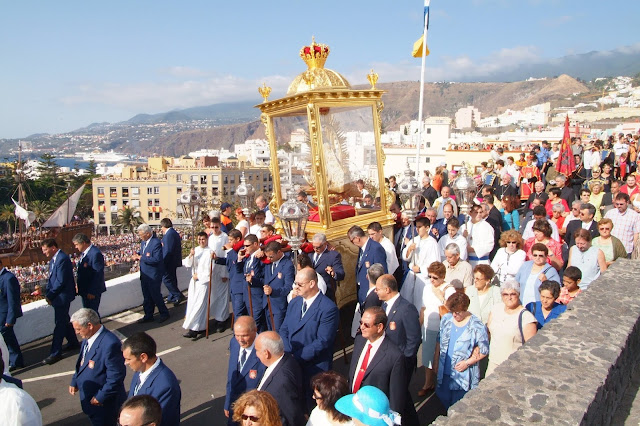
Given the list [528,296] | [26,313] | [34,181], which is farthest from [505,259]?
[34,181]

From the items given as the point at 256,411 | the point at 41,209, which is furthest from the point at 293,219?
the point at 41,209

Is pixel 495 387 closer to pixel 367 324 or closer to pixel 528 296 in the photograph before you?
pixel 367 324

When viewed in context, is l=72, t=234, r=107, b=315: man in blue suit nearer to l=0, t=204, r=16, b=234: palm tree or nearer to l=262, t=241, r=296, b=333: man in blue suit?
l=262, t=241, r=296, b=333: man in blue suit

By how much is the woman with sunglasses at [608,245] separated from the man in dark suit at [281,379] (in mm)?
4731

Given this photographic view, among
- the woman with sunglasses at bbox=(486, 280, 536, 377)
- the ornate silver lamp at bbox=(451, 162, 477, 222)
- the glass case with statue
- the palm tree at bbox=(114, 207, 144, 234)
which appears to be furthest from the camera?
the palm tree at bbox=(114, 207, 144, 234)

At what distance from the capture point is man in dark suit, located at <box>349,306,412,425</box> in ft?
13.3

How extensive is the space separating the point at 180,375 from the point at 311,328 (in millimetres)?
2494

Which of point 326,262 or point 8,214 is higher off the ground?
point 326,262

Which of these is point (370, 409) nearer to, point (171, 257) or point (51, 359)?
point (51, 359)

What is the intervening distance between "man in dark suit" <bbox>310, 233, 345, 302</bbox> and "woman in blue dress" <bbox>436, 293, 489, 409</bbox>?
2.00 metres

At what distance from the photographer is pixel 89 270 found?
281 inches

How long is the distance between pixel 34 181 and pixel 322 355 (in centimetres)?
9477

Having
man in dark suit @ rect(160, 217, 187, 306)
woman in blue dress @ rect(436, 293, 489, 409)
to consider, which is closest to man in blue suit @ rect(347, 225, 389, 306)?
woman in blue dress @ rect(436, 293, 489, 409)

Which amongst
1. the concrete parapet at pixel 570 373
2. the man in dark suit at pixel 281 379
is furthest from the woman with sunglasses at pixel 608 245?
the man in dark suit at pixel 281 379
